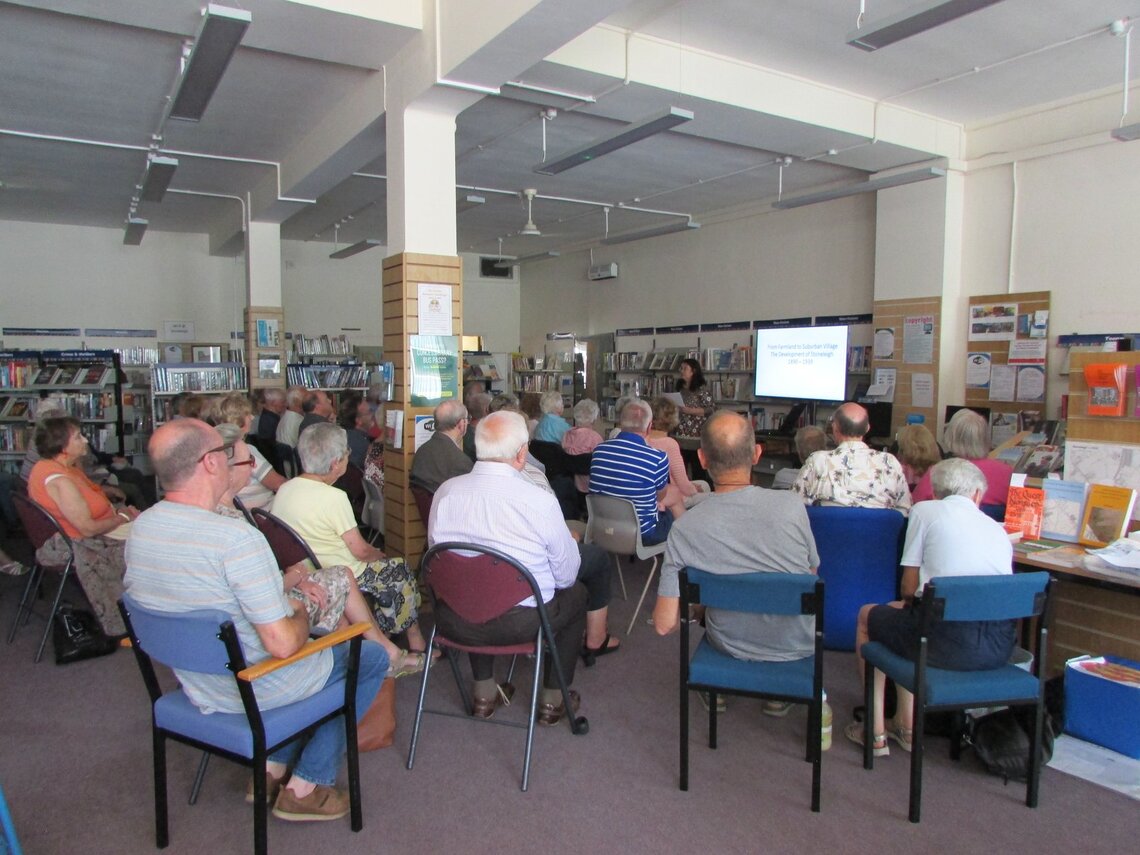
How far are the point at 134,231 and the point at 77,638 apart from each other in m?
6.95

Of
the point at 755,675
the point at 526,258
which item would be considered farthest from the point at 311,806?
the point at 526,258

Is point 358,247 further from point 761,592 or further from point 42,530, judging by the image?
point 761,592

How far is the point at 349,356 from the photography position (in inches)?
427

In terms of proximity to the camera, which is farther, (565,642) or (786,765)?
(565,642)

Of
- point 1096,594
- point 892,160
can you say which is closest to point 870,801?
point 1096,594

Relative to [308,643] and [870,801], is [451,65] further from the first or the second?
[870,801]

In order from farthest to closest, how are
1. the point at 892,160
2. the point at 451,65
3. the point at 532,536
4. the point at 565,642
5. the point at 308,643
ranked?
the point at 892,160 < the point at 451,65 < the point at 565,642 < the point at 532,536 < the point at 308,643

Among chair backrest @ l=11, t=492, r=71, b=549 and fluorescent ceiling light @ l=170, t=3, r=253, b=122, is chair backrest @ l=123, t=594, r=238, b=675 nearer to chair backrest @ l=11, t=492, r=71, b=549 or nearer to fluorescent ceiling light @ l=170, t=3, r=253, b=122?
chair backrest @ l=11, t=492, r=71, b=549

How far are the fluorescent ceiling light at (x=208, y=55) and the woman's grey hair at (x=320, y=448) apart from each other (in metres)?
1.99

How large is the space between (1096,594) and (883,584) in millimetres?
888

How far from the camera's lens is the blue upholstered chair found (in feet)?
10.6

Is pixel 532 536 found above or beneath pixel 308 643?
above

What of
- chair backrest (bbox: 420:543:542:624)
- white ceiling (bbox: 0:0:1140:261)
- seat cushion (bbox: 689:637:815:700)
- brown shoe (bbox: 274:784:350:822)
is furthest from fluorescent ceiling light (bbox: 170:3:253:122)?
seat cushion (bbox: 689:637:815:700)

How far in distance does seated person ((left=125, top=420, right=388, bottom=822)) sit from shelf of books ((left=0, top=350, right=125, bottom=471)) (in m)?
6.69
